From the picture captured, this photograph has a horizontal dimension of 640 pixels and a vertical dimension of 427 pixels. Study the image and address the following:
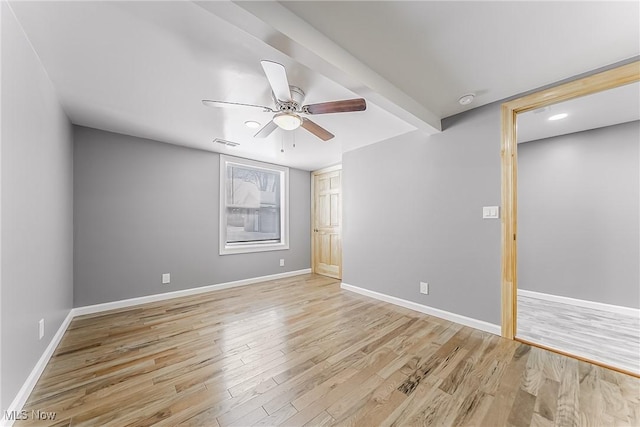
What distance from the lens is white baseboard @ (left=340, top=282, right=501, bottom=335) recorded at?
→ 7.64 ft

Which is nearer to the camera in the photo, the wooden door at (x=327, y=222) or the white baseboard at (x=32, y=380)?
the white baseboard at (x=32, y=380)

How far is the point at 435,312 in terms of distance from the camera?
2730mm

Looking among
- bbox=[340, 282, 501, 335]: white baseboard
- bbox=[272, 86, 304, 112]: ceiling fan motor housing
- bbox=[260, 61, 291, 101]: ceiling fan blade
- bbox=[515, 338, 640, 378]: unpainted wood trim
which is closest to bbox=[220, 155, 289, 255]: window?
bbox=[340, 282, 501, 335]: white baseboard

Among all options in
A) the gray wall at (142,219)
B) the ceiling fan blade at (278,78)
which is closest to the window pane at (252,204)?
the gray wall at (142,219)

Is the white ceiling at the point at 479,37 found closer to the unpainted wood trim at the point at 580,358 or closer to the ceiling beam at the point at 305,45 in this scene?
the ceiling beam at the point at 305,45

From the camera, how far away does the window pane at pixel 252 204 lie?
4223 mm

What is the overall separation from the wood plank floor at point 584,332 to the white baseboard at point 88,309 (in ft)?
12.0

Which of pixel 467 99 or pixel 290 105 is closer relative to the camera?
pixel 290 105

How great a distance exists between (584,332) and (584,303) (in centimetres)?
108

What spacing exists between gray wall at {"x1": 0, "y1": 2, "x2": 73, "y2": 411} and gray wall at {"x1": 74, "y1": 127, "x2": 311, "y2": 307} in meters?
0.71

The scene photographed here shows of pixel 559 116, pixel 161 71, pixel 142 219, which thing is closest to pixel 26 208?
pixel 161 71

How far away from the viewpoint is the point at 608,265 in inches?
114
